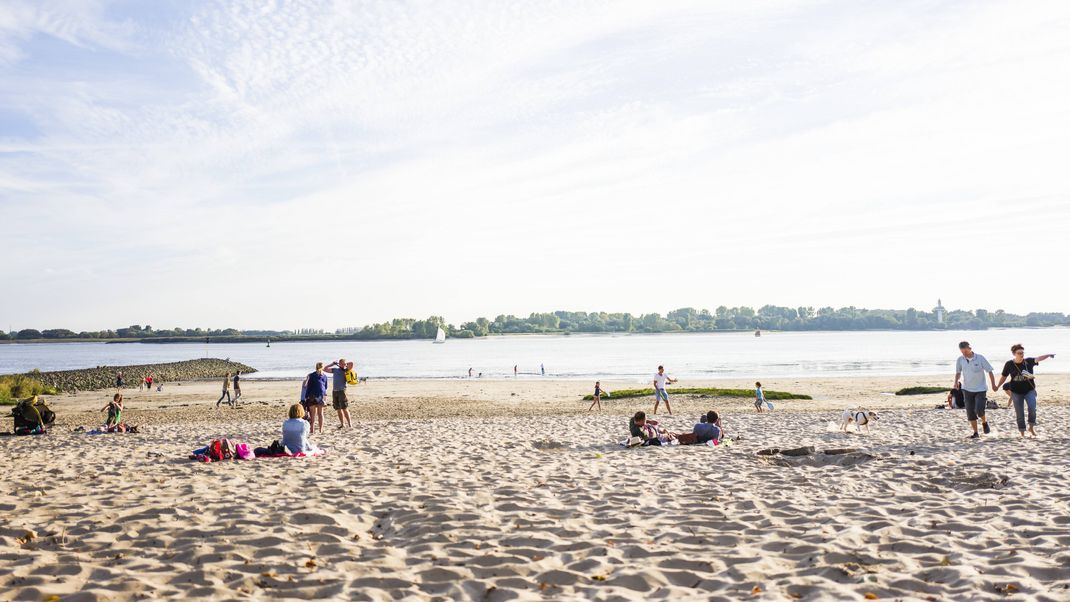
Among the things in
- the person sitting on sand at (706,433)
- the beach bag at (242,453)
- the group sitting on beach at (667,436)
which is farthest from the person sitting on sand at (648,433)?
the beach bag at (242,453)

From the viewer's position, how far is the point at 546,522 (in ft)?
24.0

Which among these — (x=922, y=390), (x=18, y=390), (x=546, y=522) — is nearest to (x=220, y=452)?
(x=546, y=522)

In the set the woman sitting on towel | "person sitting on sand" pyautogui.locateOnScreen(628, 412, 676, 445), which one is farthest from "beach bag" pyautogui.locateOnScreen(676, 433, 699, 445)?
the woman sitting on towel

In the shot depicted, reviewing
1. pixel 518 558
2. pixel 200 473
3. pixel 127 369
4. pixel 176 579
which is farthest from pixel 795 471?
pixel 127 369

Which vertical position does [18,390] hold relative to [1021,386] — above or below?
below

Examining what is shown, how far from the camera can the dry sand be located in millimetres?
5488

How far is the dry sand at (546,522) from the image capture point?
549 cm

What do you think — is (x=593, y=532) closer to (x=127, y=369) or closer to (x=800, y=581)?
(x=800, y=581)

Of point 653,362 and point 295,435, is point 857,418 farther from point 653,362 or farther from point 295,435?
point 653,362

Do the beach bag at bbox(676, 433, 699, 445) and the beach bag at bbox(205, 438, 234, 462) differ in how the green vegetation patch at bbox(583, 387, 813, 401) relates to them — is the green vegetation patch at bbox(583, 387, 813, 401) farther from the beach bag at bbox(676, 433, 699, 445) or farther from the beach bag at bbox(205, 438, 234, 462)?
the beach bag at bbox(205, 438, 234, 462)

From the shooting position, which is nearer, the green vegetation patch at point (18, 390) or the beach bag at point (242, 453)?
the beach bag at point (242, 453)

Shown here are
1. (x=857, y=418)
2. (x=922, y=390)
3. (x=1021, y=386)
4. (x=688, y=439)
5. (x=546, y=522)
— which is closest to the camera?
(x=546, y=522)

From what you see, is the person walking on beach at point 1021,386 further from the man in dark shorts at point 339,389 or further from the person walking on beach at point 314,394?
the man in dark shorts at point 339,389

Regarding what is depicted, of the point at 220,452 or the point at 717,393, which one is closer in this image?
the point at 220,452
